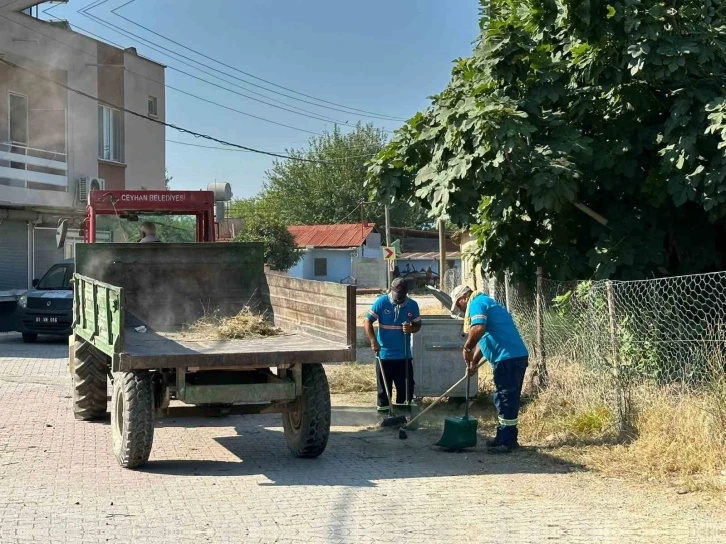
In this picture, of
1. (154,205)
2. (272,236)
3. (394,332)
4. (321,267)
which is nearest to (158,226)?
(154,205)

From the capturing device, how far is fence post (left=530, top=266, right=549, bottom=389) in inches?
400

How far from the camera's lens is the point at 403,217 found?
6912 cm

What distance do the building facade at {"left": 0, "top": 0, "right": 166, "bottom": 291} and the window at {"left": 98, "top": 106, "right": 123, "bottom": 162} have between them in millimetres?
28

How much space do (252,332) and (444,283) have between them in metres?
17.4

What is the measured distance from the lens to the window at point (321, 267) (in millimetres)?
59812

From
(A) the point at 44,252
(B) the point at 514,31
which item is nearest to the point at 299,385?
(B) the point at 514,31

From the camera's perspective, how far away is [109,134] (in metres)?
26.2

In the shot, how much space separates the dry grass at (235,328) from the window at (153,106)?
19639 millimetres

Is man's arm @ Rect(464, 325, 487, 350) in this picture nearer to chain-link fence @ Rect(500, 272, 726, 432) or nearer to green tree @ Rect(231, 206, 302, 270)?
chain-link fence @ Rect(500, 272, 726, 432)

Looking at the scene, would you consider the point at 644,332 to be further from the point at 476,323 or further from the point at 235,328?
the point at 235,328

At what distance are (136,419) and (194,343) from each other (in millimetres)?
1144

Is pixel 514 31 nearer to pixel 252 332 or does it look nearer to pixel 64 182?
pixel 252 332

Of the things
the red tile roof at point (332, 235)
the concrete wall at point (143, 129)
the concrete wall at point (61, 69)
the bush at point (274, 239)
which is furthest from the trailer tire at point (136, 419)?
the red tile roof at point (332, 235)

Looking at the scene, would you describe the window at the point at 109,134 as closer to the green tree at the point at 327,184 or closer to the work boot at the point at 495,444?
the work boot at the point at 495,444
